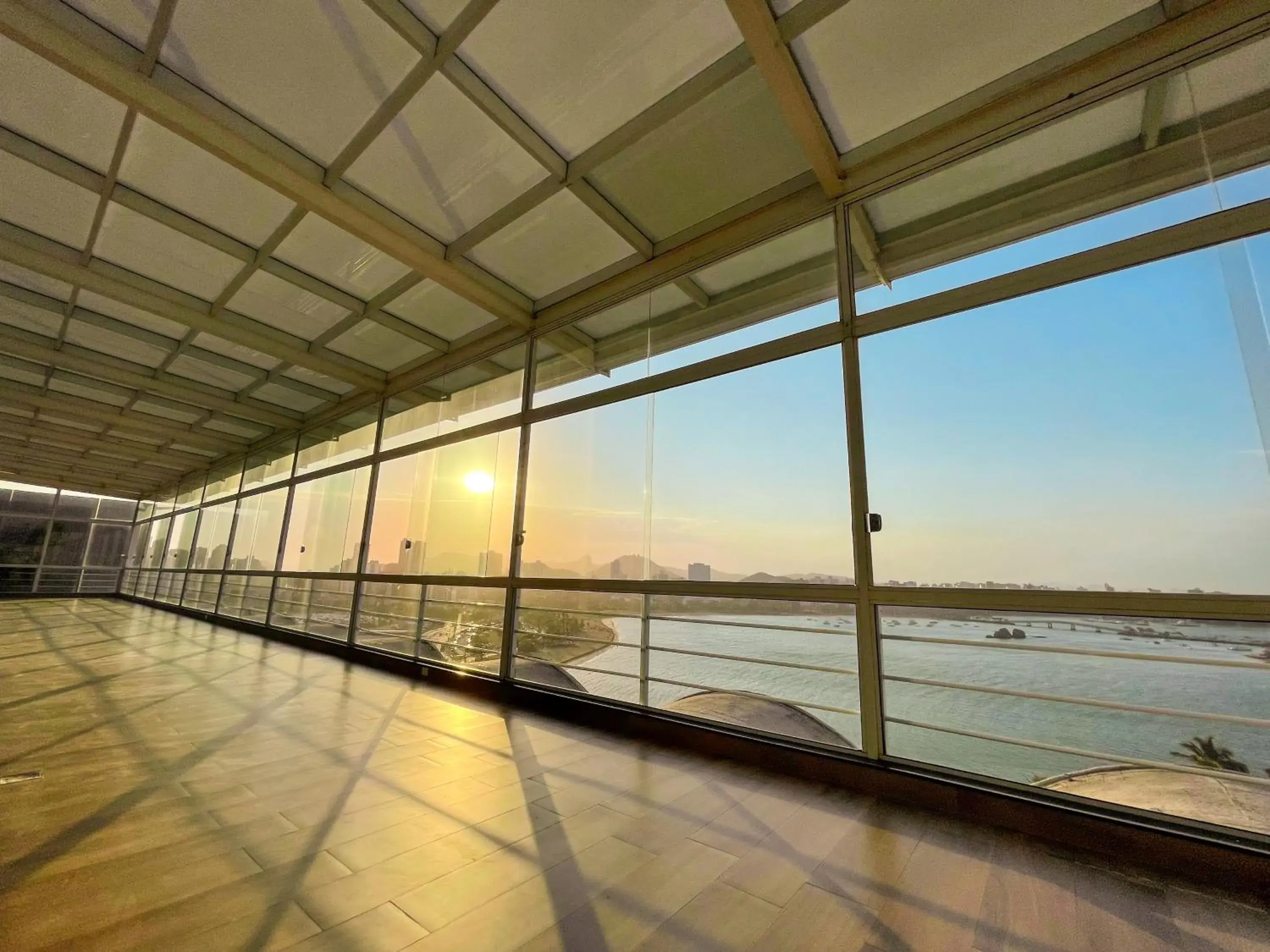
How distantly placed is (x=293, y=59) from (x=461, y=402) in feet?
9.13

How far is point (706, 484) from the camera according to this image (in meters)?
3.12

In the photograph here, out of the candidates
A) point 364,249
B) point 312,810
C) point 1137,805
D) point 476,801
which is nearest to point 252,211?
point 364,249

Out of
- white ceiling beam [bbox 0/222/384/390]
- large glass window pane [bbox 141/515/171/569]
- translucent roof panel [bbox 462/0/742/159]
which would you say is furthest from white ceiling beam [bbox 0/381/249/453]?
translucent roof panel [bbox 462/0/742/159]

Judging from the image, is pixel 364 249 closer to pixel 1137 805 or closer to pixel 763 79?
pixel 763 79

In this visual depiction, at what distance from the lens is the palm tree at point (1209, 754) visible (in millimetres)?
1681

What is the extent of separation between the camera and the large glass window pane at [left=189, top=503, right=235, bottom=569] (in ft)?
26.7

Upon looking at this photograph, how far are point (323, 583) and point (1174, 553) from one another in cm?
663

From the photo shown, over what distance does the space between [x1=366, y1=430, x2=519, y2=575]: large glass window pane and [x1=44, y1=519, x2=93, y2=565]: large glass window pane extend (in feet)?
40.9

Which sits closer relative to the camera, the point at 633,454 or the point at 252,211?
the point at 252,211

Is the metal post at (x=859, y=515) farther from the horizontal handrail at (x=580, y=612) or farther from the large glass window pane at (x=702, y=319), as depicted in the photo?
the horizontal handrail at (x=580, y=612)

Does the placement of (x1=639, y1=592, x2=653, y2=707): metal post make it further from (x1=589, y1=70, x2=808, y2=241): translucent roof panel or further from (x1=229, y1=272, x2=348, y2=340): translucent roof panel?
(x1=229, y1=272, x2=348, y2=340): translucent roof panel

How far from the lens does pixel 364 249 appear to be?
3.52 metres

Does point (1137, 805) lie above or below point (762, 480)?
below

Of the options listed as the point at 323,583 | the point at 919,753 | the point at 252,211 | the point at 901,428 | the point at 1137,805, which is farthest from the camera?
the point at 323,583
